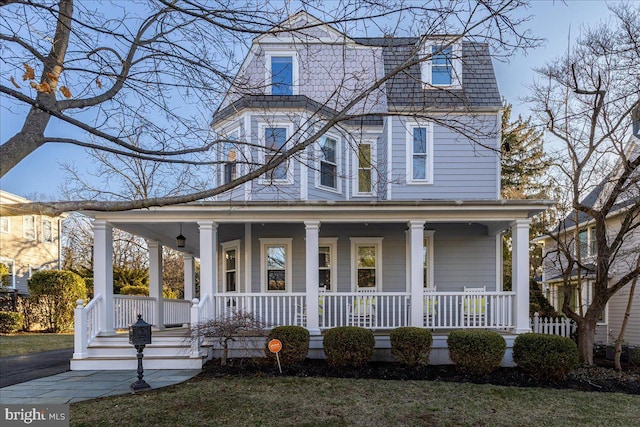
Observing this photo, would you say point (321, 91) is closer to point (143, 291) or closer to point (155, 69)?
point (155, 69)

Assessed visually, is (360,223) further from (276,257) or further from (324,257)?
(276,257)

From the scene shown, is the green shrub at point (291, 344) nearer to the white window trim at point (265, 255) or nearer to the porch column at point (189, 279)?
the white window trim at point (265, 255)

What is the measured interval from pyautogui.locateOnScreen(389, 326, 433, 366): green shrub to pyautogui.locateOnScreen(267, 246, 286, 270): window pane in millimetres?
3858

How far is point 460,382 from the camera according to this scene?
728 centimetres

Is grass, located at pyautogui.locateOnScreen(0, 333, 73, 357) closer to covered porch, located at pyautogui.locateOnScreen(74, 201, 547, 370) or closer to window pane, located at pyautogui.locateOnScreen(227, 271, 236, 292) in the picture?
covered porch, located at pyautogui.locateOnScreen(74, 201, 547, 370)

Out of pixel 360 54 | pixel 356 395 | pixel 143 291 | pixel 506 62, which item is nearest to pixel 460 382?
pixel 356 395

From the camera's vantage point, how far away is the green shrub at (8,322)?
50.3 ft

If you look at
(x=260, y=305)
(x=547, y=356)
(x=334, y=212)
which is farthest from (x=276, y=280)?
(x=547, y=356)

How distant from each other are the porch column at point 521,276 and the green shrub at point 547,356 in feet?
2.97

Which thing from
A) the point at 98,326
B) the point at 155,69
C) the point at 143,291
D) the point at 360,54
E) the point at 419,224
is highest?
the point at 360,54

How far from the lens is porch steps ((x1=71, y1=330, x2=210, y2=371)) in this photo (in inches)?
318

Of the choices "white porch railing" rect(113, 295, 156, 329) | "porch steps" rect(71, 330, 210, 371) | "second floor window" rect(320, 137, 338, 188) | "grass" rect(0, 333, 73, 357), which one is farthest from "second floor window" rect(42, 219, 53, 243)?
"second floor window" rect(320, 137, 338, 188)

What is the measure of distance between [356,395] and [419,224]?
3.89 metres

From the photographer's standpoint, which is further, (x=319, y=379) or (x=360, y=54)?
(x=360, y=54)
